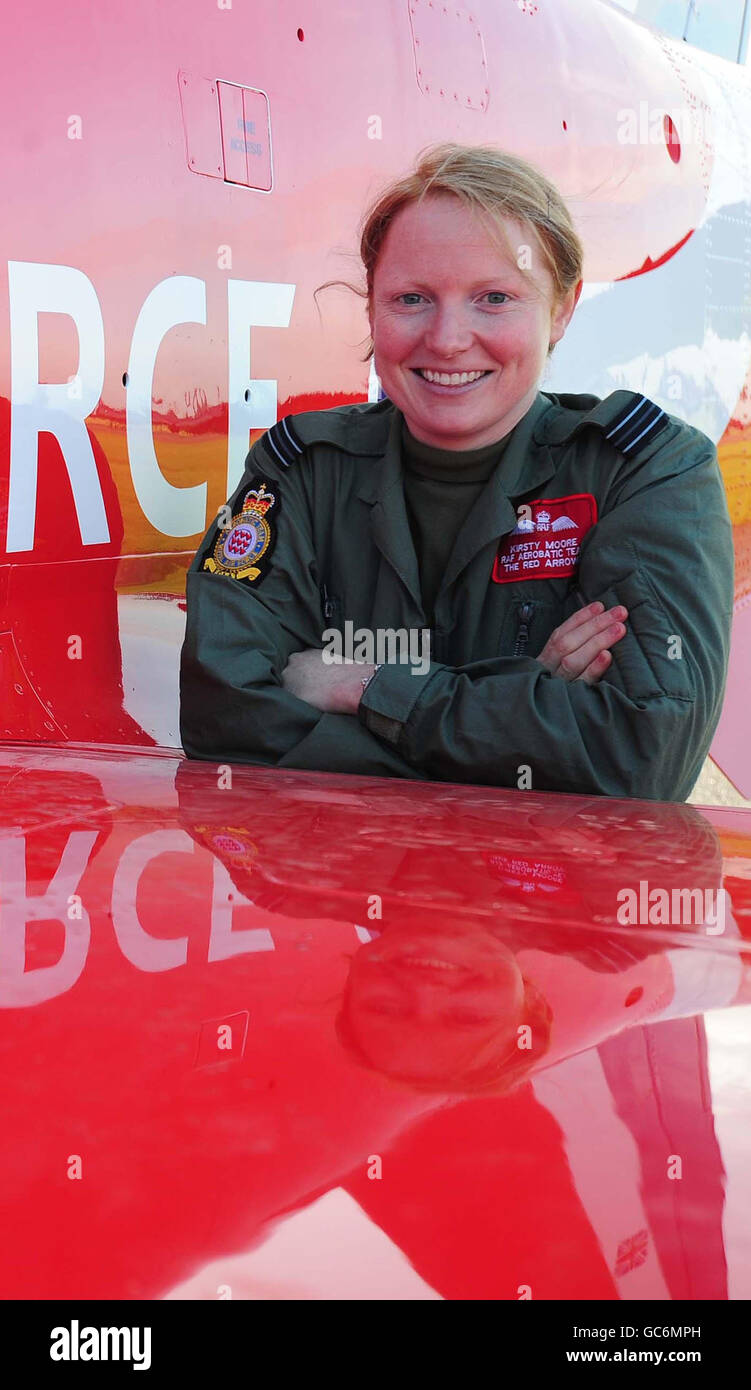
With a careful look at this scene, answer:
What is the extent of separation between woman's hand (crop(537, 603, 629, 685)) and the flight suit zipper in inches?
3.7

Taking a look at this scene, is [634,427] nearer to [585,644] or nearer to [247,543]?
[585,644]

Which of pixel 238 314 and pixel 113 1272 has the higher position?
pixel 238 314

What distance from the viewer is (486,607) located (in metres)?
1.89

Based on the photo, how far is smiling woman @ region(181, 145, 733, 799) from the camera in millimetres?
1680

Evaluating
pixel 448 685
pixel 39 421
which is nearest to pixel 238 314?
pixel 39 421

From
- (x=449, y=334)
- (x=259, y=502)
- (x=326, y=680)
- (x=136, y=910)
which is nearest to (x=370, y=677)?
(x=326, y=680)

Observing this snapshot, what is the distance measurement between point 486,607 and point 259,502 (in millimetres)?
369

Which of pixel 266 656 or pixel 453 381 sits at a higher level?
pixel 453 381

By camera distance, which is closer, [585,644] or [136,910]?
[136,910]

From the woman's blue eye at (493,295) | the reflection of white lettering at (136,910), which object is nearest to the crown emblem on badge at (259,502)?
the woman's blue eye at (493,295)

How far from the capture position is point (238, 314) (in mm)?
2275

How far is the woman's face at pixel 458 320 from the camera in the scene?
1867 millimetres
